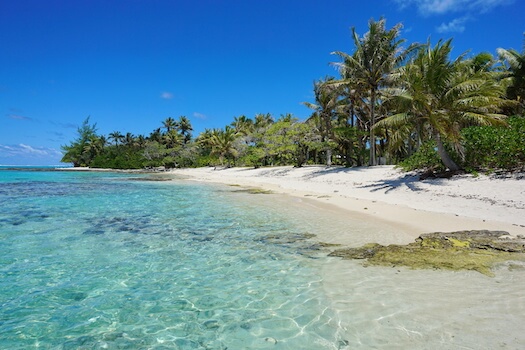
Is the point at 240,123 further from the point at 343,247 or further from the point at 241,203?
the point at 343,247

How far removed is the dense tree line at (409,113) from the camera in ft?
47.2

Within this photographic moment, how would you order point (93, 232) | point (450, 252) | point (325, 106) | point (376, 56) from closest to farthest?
point (450, 252), point (93, 232), point (376, 56), point (325, 106)

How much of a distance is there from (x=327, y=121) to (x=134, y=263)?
27.3 m

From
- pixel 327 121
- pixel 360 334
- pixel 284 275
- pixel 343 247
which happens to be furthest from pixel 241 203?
pixel 327 121

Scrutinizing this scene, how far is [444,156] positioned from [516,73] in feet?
62.3

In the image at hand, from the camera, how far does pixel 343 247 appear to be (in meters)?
7.01

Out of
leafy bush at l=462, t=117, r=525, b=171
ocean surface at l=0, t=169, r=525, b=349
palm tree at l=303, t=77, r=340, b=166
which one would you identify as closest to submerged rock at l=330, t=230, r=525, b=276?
ocean surface at l=0, t=169, r=525, b=349

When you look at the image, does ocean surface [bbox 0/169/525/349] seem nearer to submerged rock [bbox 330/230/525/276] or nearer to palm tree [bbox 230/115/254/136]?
submerged rock [bbox 330/230/525/276]

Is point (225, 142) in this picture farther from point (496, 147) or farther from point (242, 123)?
point (496, 147)

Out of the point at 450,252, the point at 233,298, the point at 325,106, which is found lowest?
the point at 233,298

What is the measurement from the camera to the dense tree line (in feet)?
47.2

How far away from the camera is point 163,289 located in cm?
483

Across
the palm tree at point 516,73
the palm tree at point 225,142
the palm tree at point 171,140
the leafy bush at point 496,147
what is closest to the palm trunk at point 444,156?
the leafy bush at point 496,147

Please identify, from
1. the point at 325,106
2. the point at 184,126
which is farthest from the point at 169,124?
the point at 325,106
